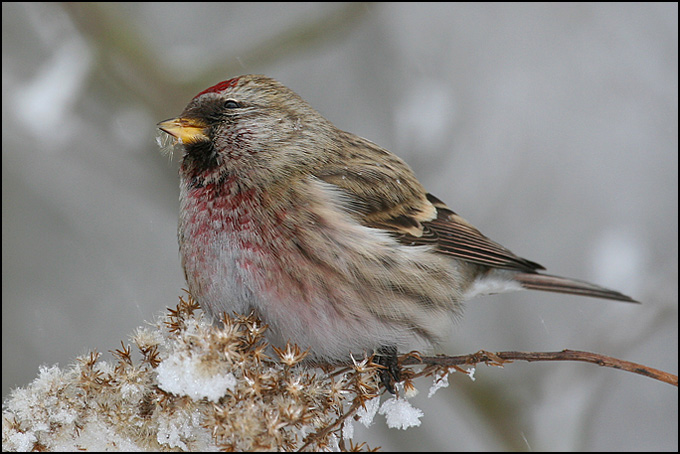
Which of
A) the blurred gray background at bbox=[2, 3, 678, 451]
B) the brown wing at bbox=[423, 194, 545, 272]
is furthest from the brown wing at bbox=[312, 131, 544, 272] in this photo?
the blurred gray background at bbox=[2, 3, 678, 451]

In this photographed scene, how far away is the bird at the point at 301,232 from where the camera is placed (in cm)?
183

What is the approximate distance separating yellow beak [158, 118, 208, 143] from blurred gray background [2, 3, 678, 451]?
5.21 feet

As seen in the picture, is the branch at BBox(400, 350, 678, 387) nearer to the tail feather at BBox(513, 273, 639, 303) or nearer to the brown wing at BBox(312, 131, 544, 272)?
the brown wing at BBox(312, 131, 544, 272)

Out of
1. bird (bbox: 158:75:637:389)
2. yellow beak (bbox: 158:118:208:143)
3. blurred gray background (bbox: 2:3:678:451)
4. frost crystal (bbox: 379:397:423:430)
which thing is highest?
blurred gray background (bbox: 2:3:678:451)

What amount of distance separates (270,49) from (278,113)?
178cm

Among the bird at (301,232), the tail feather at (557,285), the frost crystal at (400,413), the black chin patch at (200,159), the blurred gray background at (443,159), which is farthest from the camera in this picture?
the blurred gray background at (443,159)

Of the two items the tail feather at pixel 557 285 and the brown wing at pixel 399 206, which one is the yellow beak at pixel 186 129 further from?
the tail feather at pixel 557 285

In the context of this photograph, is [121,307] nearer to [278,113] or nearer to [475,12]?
[278,113]

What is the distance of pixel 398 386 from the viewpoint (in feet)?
5.93

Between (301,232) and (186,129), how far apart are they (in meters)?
0.42

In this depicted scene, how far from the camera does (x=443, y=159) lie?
3961 mm

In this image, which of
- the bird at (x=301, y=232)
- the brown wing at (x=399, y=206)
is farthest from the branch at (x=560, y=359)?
the brown wing at (x=399, y=206)

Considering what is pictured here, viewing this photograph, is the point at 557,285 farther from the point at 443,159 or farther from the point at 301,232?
the point at 443,159

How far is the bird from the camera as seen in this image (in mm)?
1825
